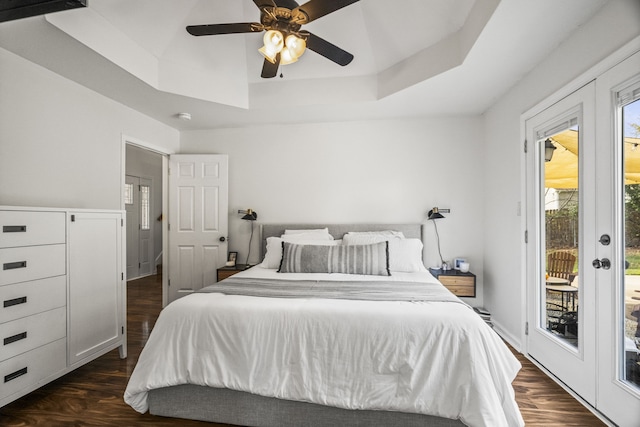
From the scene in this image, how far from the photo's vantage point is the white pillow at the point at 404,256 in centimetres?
303

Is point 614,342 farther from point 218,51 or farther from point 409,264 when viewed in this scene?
point 218,51

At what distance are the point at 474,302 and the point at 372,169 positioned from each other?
210 cm

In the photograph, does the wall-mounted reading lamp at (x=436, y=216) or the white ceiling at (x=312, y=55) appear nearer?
the white ceiling at (x=312, y=55)

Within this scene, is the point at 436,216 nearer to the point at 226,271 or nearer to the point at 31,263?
the point at 226,271

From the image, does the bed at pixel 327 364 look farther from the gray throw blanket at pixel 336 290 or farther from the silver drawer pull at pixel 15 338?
the silver drawer pull at pixel 15 338

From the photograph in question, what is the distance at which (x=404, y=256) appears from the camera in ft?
10.1

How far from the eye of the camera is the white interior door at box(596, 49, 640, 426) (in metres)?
1.63

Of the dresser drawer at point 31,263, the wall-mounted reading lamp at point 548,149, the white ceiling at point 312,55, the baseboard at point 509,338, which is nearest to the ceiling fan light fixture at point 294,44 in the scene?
the white ceiling at point 312,55

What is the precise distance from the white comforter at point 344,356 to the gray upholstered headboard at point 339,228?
1.88 m

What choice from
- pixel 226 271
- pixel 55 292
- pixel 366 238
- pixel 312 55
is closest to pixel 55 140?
pixel 55 292

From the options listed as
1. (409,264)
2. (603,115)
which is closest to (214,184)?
(409,264)

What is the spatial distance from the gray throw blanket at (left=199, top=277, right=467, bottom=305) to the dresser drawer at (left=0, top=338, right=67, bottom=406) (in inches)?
45.3

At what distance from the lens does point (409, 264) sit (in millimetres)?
3033

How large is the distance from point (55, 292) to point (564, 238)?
381cm
